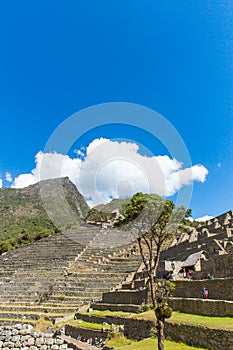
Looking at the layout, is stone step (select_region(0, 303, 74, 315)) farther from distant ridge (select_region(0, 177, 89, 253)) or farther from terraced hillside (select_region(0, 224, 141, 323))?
distant ridge (select_region(0, 177, 89, 253))

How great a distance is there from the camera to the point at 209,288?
42.1ft

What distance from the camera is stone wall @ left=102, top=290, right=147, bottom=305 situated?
18.2 meters

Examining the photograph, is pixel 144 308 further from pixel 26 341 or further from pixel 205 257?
pixel 26 341

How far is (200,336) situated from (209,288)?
3739mm

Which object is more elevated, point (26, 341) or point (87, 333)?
point (26, 341)

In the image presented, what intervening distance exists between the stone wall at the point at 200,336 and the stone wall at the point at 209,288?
2493mm

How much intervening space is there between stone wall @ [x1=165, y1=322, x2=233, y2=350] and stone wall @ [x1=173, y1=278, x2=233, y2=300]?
2493 millimetres

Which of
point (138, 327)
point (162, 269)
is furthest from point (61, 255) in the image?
point (138, 327)

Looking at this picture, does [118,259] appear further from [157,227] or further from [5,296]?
[157,227]

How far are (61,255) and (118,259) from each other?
8009 mm

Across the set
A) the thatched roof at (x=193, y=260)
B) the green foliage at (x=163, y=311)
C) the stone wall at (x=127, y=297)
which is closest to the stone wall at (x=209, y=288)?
the stone wall at (x=127, y=297)

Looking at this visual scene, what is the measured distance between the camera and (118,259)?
37.5 m

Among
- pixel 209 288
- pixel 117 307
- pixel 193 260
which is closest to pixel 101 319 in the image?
pixel 117 307

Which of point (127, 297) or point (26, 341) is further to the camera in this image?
point (127, 297)
